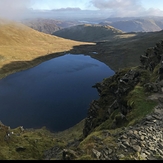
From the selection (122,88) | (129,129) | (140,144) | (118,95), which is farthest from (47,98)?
(140,144)

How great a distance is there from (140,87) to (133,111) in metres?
13.2

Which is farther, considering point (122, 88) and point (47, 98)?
point (47, 98)

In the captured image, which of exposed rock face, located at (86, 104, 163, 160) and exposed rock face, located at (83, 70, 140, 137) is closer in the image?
exposed rock face, located at (86, 104, 163, 160)

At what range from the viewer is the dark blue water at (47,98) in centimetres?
9631

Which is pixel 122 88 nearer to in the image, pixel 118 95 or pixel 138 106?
pixel 118 95

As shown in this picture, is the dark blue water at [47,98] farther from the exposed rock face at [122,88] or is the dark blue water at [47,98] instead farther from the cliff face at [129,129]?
the cliff face at [129,129]

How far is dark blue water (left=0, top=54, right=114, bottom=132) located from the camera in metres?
96.3

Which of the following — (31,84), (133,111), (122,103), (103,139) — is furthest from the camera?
(31,84)

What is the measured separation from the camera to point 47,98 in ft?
405

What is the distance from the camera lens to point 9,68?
19688cm

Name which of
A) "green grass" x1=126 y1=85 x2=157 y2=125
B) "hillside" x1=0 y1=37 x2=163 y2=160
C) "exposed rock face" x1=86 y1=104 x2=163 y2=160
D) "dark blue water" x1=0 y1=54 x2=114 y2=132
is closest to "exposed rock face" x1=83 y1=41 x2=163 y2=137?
"hillside" x1=0 y1=37 x2=163 y2=160

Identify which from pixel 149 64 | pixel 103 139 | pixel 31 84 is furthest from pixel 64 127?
pixel 31 84

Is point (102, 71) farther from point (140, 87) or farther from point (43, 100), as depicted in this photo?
point (140, 87)

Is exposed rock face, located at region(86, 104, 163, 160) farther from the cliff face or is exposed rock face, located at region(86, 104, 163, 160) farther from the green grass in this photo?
the green grass
